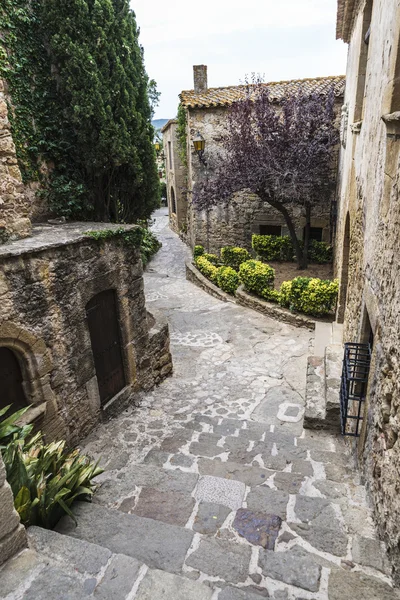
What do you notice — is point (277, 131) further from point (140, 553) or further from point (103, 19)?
point (140, 553)

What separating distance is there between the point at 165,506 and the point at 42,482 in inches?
51.7

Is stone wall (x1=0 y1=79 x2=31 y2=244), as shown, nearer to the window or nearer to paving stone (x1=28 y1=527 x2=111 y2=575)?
paving stone (x1=28 y1=527 x2=111 y2=575)

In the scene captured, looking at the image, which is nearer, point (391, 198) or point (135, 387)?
point (391, 198)

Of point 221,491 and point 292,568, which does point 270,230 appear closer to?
point 221,491

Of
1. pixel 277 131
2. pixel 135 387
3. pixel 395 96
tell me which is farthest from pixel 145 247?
pixel 395 96

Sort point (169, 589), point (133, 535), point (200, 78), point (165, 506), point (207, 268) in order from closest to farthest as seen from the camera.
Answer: point (169, 589) < point (133, 535) < point (165, 506) < point (207, 268) < point (200, 78)

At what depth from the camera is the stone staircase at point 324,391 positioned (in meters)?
5.41

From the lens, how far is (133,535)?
290 cm

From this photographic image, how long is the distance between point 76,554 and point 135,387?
14.7 feet

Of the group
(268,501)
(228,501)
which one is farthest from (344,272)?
(228,501)

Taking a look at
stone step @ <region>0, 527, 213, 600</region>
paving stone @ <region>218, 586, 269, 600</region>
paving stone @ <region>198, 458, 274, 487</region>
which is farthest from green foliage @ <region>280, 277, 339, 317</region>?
stone step @ <region>0, 527, 213, 600</region>

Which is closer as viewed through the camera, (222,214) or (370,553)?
(370,553)

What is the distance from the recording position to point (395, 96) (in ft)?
11.0

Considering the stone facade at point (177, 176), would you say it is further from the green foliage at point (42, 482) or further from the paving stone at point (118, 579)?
the paving stone at point (118, 579)
